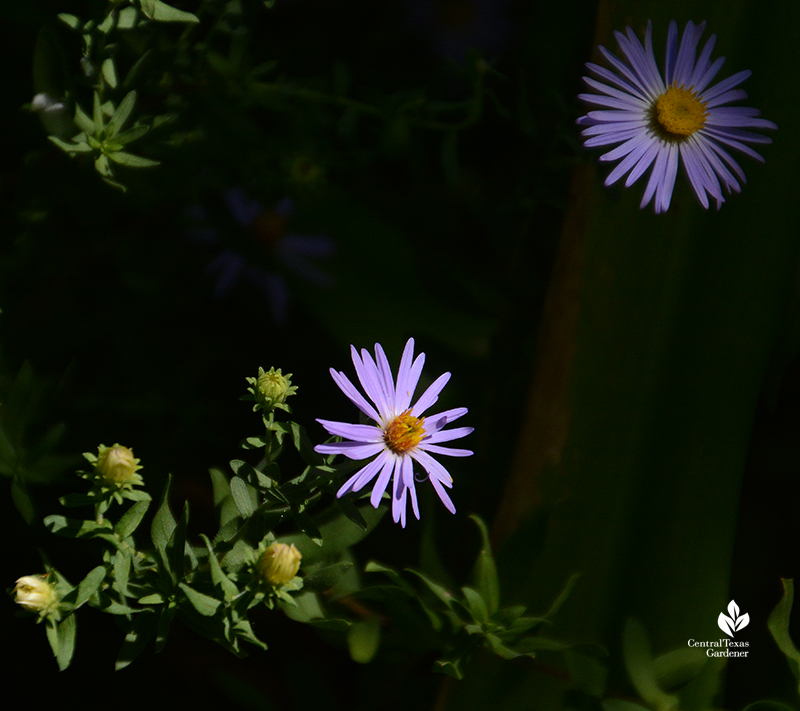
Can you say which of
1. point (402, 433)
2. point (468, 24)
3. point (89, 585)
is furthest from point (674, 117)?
point (468, 24)

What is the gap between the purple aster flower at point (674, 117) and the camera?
59cm

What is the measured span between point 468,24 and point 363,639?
958 mm

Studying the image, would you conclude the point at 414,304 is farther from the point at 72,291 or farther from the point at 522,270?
the point at 72,291

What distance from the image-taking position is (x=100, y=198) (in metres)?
0.72

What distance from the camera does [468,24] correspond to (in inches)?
45.8

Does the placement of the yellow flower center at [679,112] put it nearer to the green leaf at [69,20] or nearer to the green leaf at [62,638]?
the green leaf at [69,20]

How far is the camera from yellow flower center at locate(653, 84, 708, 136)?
0.60 m

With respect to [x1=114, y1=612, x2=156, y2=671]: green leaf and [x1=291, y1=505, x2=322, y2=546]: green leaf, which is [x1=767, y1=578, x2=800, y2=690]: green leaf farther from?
[x1=114, y1=612, x2=156, y2=671]: green leaf

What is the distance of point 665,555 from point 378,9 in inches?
33.1

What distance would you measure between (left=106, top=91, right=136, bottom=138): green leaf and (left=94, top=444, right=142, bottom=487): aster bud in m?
0.26

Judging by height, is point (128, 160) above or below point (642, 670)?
above

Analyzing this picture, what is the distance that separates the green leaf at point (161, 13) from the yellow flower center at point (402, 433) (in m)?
0.32

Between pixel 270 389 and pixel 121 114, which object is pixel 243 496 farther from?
pixel 121 114
